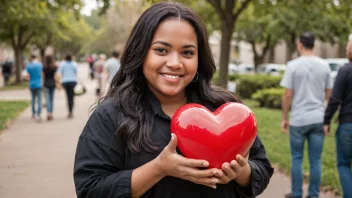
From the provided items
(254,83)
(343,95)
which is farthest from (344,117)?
(254,83)

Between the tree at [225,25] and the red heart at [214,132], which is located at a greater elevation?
the tree at [225,25]

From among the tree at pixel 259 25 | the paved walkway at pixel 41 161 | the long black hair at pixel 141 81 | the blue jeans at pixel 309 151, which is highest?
the tree at pixel 259 25

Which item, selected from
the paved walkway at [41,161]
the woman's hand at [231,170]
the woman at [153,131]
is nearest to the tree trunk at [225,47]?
the paved walkway at [41,161]

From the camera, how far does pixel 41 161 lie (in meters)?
7.42

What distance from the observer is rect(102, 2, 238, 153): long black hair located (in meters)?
1.85

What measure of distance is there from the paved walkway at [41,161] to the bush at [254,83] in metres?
8.33

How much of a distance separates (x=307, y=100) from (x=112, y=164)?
3.65 metres

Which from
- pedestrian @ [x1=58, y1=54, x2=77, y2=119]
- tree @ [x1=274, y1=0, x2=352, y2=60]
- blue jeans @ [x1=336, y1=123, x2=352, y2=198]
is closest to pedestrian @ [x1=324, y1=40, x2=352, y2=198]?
blue jeans @ [x1=336, y1=123, x2=352, y2=198]

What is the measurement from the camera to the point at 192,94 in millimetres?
2129

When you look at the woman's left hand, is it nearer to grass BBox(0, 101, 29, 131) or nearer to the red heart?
the red heart

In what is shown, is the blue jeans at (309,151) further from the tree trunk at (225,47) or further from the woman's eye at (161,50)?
the tree trunk at (225,47)

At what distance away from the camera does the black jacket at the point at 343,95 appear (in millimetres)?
4617

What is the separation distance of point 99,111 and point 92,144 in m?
0.15

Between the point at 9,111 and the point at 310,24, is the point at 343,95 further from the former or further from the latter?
the point at 310,24
